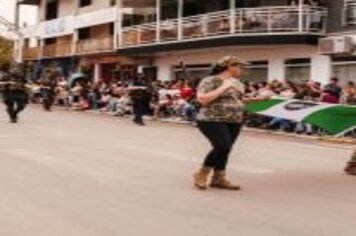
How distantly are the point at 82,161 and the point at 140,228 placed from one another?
20.1 feet

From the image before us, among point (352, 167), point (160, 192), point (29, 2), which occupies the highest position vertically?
point (29, 2)

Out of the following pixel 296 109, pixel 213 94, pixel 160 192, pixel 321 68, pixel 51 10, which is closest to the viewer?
pixel 160 192

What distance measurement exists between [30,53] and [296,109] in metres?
53.0

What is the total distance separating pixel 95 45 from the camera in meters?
52.5

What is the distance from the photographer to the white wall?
34344 mm

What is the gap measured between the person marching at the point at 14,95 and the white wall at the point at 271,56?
1227 centimetres

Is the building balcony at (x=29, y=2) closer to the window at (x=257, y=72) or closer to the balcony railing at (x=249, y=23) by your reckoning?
the balcony railing at (x=249, y=23)

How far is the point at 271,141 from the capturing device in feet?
70.4

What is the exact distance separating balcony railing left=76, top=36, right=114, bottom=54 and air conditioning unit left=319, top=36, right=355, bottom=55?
18.5 meters

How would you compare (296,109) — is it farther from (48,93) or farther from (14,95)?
(48,93)

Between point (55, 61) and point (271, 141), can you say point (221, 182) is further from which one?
point (55, 61)

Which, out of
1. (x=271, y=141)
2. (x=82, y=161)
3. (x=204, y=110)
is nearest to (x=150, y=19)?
(x=271, y=141)

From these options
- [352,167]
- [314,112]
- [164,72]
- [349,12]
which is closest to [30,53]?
[164,72]

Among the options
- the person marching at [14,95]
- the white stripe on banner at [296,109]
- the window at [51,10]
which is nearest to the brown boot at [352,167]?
the white stripe on banner at [296,109]
